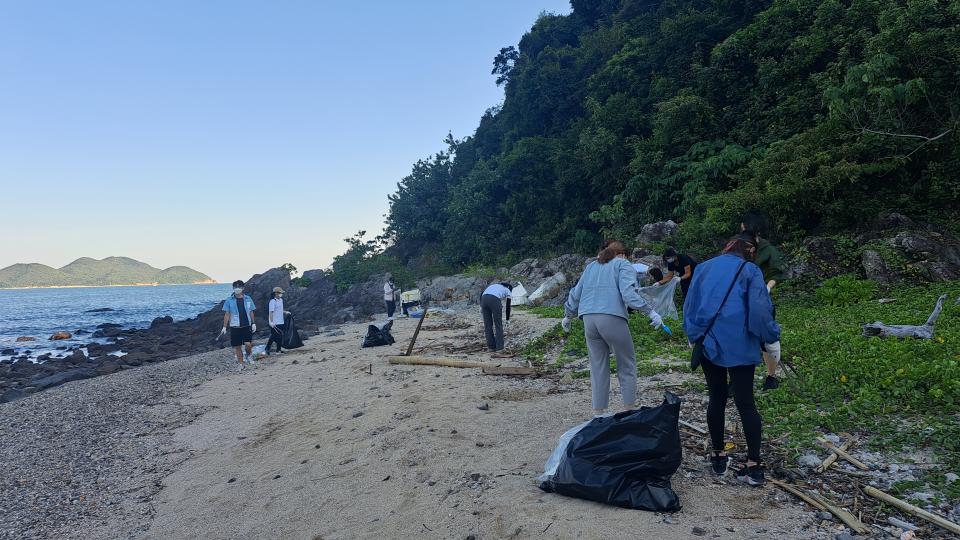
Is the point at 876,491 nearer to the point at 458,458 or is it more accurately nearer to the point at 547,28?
the point at 458,458

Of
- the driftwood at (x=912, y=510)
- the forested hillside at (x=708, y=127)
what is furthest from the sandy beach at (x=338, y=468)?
the forested hillside at (x=708, y=127)

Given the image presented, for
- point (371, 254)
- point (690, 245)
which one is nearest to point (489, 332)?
point (690, 245)

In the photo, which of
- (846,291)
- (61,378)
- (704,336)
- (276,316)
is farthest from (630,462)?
(61,378)

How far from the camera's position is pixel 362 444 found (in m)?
5.87

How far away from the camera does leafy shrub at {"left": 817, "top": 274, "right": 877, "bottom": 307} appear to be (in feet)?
35.2

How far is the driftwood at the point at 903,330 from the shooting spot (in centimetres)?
678

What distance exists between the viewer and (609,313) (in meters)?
4.84

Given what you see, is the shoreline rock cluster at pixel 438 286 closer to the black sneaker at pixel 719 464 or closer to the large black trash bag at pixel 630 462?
the black sneaker at pixel 719 464

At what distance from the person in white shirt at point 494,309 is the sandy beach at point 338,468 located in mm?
777

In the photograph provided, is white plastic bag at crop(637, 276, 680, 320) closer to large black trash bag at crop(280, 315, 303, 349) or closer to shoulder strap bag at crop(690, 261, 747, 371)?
shoulder strap bag at crop(690, 261, 747, 371)

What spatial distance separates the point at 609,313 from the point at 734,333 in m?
A: 1.33

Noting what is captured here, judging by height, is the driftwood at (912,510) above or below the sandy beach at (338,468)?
above

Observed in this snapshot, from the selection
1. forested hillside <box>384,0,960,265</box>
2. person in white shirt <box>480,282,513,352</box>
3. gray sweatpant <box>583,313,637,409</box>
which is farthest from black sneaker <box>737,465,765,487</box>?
forested hillside <box>384,0,960,265</box>

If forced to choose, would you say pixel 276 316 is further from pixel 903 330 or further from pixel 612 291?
pixel 903 330
